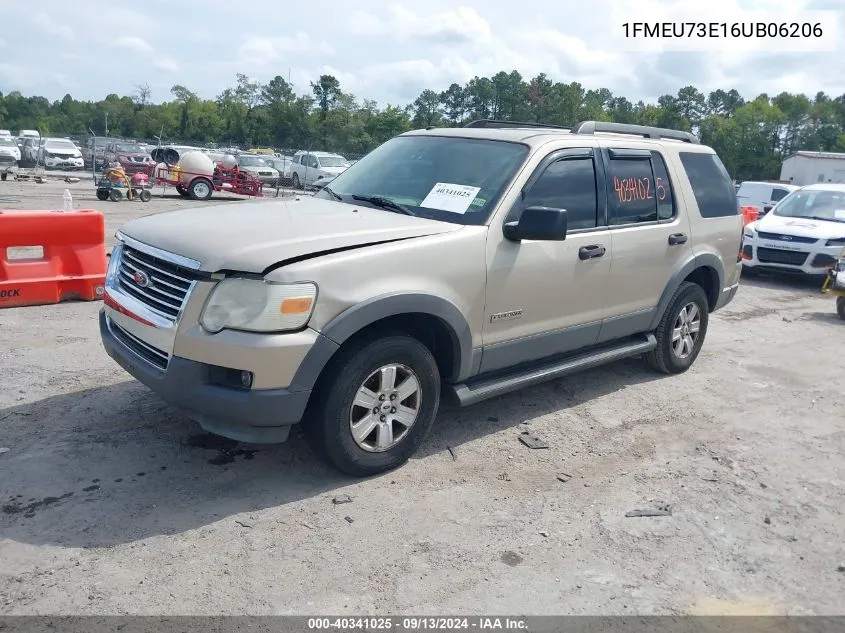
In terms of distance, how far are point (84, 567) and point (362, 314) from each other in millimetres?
1688

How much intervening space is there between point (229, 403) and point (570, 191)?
2695 millimetres

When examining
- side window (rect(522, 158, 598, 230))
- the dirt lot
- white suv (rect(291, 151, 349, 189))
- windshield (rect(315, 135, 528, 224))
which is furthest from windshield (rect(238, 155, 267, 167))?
side window (rect(522, 158, 598, 230))

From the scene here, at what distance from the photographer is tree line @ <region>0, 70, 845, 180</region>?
6594 cm

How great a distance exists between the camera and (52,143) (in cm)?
3359

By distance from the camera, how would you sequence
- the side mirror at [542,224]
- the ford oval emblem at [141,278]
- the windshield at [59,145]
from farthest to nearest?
the windshield at [59,145]
the side mirror at [542,224]
the ford oval emblem at [141,278]

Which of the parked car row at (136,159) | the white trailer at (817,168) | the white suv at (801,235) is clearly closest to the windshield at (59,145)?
the parked car row at (136,159)

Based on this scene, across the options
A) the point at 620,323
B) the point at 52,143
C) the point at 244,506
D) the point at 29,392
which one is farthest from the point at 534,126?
the point at 52,143

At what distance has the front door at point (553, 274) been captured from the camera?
4.39 meters

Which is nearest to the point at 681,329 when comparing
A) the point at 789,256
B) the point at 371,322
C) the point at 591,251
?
the point at 591,251

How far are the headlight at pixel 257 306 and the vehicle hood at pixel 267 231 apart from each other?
99 millimetres

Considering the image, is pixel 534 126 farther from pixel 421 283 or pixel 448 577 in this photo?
pixel 448 577

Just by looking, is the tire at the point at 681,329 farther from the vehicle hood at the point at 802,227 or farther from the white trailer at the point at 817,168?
the white trailer at the point at 817,168

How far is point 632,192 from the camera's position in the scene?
5.37 metres

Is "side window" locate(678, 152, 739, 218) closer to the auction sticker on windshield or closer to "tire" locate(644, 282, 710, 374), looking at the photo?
"tire" locate(644, 282, 710, 374)
